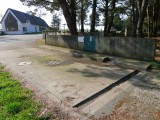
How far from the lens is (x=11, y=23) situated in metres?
47.4

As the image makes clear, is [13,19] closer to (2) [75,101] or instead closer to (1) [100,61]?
(1) [100,61]

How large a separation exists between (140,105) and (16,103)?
278 centimetres

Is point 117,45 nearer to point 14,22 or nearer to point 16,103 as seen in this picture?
point 16,103

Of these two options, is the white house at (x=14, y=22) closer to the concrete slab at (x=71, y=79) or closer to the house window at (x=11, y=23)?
the house window at (x=11, y=23)

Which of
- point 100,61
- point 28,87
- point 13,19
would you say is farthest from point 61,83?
point 13,19

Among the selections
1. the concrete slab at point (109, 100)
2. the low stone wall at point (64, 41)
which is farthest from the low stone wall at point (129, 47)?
the concrete slab at point (109, 100)

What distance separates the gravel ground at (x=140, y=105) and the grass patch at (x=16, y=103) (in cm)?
152

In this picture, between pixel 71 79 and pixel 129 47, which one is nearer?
pixel 71 79

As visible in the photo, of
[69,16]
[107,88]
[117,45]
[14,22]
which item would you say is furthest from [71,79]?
[14,22]

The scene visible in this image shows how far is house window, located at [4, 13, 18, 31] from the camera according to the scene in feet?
153

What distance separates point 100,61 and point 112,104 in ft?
15.1

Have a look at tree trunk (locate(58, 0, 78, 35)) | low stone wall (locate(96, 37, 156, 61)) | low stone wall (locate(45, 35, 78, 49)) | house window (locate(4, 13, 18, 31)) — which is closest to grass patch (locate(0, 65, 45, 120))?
low stone wall (locate(96, 37, 156, 61))

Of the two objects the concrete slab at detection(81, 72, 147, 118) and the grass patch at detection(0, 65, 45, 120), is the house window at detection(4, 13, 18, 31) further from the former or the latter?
the concrete slab at detection(81, 72, 147, 118)

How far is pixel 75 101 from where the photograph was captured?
403 cm
